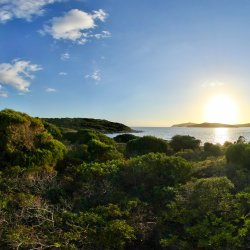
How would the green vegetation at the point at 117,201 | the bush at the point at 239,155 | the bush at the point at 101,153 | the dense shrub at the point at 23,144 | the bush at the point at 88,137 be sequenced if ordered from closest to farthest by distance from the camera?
the green vegetation at the point at 117,201
the bush at the point at 239,155
the dense shrub at the point at 23,144
the bush at the point at 101,153
the bush at the point at 88,137

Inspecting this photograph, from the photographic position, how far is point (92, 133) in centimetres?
2761

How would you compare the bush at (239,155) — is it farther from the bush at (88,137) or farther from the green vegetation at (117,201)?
the bush at (88,137)

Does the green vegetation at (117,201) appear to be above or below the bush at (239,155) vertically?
below

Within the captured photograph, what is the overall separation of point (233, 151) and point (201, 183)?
549 cm

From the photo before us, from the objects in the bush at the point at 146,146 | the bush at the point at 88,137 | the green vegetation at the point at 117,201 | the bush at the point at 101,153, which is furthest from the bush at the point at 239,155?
the bush at the point at 88,137

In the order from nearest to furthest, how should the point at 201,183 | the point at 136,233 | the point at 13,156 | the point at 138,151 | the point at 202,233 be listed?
the point at 202,233 < the point at 136,233 < the point at 201,183 < the point at 13,156 < the point at 138,151

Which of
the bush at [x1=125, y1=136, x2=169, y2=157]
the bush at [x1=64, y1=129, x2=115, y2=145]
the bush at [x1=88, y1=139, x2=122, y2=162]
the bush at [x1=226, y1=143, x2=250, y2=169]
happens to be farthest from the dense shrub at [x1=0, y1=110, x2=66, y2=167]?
the bush at [x1=226, y1=143, x2=250, y2=169]

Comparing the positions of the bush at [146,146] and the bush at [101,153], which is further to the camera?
the bush at [146,146]

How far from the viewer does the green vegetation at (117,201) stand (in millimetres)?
10133

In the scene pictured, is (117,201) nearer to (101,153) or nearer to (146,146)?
(101,153)

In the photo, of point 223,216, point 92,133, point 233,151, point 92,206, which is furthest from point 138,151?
point 223,216

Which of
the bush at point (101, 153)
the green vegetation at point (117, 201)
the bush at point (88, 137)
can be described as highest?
the bush at point (88, 137)

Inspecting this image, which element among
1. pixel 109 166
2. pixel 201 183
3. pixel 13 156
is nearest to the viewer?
pixel 201 183

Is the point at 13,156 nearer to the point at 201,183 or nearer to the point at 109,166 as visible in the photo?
the point at 109,166
